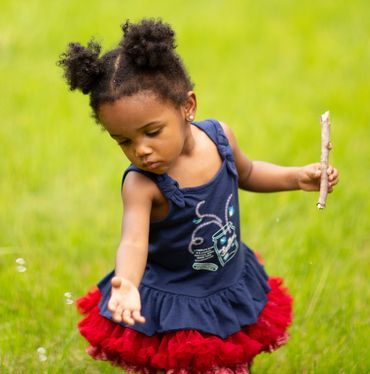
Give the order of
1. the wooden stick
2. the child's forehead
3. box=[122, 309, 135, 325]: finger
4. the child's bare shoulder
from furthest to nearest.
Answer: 1. the wooden stick
2. the child's bare shoulder
3. the child's forehead
4. box=[122, 309, 135, 325]: finger

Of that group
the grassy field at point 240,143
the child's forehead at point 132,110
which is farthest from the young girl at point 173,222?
the grassy field at point 240,143

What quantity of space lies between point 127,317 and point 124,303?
0.05 m

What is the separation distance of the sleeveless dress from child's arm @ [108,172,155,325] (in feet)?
0.16

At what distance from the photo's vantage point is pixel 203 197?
97.4 inches

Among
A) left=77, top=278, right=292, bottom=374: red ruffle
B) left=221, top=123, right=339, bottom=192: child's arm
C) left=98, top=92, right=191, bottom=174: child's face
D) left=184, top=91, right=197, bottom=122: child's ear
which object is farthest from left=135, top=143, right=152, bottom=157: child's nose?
left=77, top=278, right=292, bottom=374: red ruffle

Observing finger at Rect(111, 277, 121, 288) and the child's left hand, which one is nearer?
finger at Rect(111, 277, 121, 288)

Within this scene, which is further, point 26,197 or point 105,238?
→ point 26,197

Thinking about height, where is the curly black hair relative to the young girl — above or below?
above

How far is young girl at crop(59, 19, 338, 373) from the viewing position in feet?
7.45

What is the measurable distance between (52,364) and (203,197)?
84cm

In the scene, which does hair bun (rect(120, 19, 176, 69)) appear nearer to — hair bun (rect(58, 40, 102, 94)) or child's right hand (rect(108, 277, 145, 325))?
hair bun (rect(58, 40, 102, 94))

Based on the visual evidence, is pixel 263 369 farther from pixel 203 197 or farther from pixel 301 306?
pixel 203 197

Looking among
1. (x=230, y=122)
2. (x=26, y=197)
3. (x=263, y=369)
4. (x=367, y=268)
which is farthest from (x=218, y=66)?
(x=263, y=369)

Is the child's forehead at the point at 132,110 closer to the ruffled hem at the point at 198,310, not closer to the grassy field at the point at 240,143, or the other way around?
the ruffled hem at the point at 198,310
